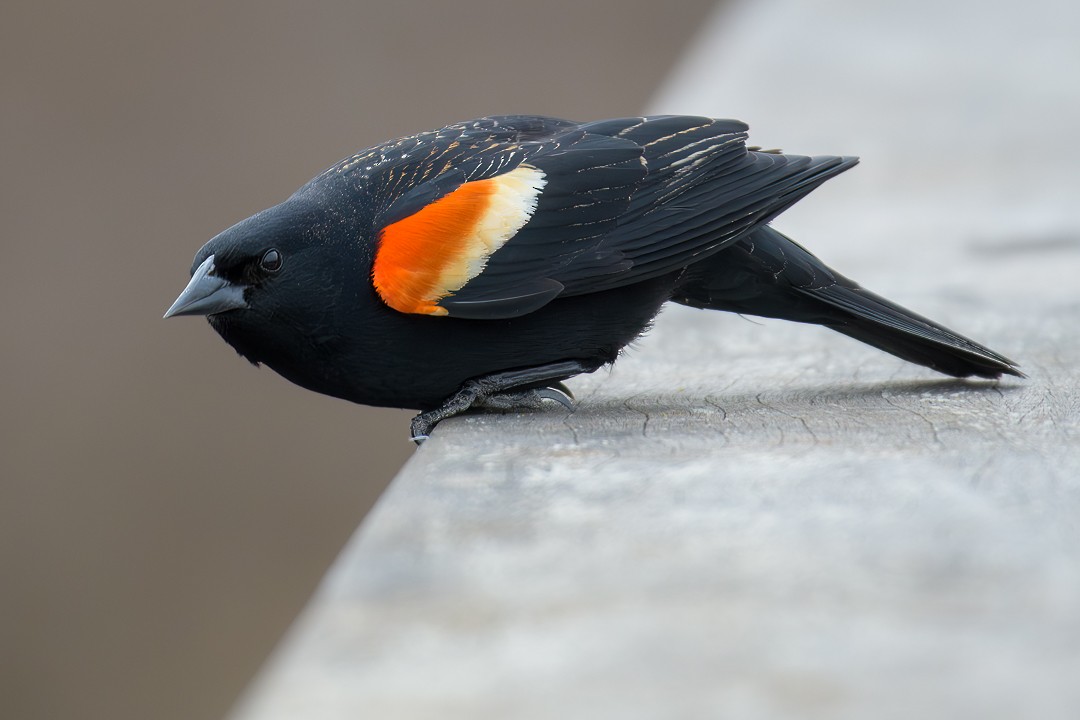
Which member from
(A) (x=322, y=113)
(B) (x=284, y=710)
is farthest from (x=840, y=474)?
(A) (x=322, y=113)

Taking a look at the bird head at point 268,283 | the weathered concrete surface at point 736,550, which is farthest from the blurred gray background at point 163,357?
the weathered concrete surface at point 736,550

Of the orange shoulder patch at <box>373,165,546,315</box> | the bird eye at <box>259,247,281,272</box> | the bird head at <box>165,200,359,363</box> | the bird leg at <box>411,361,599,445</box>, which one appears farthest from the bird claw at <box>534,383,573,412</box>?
the bird eye at <box>259,247,281,272</box>

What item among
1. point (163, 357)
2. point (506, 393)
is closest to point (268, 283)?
point (506, 393)

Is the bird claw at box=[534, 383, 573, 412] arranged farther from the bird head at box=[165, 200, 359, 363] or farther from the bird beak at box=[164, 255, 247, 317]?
the bird beak at box=[164, 255, 247, 317]

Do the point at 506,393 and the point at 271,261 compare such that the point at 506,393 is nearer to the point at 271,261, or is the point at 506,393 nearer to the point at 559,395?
the point at 559,395

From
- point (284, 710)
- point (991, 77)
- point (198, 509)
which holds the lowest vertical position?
point (198, 509)

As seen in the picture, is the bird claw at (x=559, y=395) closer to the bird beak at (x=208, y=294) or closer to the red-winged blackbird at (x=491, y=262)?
the red-winged blackbird at (x=491, y=262)

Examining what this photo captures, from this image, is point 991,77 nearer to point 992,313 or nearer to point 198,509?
point 992,313
